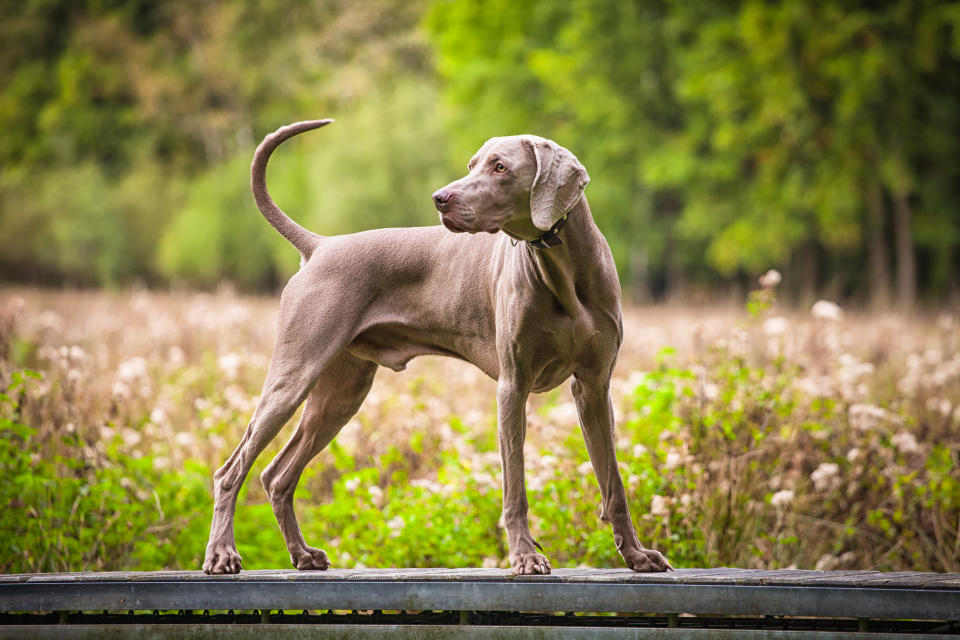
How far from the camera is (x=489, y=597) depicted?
11.6 feet

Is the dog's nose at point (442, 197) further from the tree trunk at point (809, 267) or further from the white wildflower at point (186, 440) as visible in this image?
the tree trunk at point (809, 267)

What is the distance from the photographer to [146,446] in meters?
6.19

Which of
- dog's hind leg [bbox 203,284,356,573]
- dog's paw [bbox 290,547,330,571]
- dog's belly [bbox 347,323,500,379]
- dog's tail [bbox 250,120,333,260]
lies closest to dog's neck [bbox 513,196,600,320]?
dog's belly [bbox 347,323,500,379]

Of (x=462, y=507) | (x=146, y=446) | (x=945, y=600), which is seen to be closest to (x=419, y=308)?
(x=462, y=507)

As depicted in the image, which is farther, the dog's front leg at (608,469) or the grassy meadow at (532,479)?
the grassy meadow at (532,479)

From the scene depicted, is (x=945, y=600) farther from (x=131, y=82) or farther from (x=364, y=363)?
(x=131, y=82)

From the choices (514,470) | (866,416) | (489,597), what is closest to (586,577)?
(489,597)

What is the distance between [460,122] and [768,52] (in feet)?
28.0

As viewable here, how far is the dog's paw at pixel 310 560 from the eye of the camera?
4082mm

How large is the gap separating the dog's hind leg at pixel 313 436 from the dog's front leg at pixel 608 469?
1.03 m

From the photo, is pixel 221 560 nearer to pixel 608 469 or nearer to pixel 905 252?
pixel 608 469

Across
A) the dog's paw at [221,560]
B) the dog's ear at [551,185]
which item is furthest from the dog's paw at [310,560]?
the dog's ear at [551,185]

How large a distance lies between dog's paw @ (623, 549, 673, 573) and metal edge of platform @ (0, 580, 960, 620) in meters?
0.29

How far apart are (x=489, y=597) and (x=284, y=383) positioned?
3.78 ft
